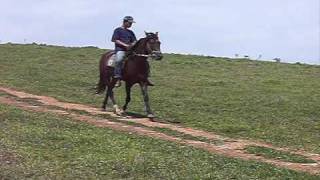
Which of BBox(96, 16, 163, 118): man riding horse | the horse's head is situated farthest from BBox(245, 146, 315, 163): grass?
BBox(96, 16, 163, 118): man riding horse

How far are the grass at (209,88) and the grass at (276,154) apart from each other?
1.26m

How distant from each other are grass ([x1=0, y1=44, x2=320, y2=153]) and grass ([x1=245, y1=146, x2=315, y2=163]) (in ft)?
4.15

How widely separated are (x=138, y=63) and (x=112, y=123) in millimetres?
2444

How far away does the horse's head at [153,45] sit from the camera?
1927 centimetres

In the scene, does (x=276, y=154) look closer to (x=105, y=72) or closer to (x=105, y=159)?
(x=105, y=159)

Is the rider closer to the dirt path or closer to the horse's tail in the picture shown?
the horse's tail

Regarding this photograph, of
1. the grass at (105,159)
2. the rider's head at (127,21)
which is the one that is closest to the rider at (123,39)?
the rider's head at (127,21)

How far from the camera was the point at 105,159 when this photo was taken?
12.5 meters

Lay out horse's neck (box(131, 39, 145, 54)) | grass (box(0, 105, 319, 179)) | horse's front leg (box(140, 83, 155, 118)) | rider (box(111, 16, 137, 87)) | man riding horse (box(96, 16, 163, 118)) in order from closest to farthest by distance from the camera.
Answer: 1. grass (box(0, 105, 319, 179))
2. man riding horse (box(96, 16, 163, 118))
3. horse's neck (box(131, 39, 145, 54))
4. horse's front leg (box(140, 83, 155, 118))
5. rider (box(111, 16, 137, 87))

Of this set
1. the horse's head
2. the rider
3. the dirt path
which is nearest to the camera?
the dirt path

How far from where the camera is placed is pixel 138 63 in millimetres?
20234

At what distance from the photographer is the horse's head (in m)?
19.3

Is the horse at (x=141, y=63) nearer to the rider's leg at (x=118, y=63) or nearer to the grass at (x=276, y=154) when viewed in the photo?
the rider's leg at (x=118, y=63)

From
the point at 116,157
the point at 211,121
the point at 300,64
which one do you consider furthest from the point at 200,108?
the point at 300,64
